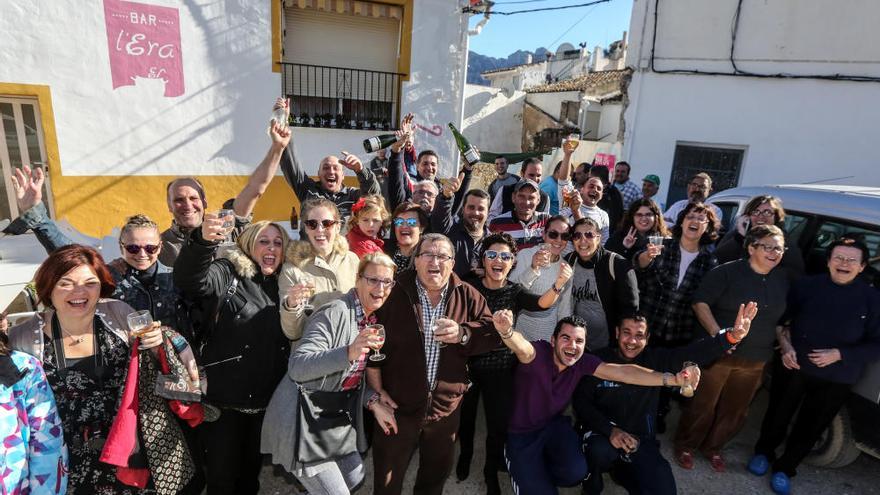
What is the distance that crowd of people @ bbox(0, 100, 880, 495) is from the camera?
222 centimetres

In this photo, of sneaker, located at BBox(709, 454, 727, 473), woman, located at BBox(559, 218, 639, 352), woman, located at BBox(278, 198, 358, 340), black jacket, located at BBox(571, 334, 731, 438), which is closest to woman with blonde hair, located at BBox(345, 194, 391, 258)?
woman, located at BBox(278, 198, 358, 340)

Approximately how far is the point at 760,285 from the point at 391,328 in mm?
2584

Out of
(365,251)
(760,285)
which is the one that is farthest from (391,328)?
(760,285)

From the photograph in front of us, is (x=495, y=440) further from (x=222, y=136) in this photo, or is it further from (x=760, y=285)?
(x=222, y=136)

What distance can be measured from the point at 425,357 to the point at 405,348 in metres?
0.13

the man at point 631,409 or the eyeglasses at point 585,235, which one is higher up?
the eyeglasses at point 585,235

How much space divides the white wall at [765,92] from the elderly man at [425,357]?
887 centimetres

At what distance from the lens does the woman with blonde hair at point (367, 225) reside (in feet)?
11.3

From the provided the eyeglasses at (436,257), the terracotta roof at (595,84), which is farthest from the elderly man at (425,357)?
the terracotta roof at (595,84)

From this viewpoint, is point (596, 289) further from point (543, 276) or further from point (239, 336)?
point (239, 336)

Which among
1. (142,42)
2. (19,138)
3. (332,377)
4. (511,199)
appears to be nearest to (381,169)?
(511,199)

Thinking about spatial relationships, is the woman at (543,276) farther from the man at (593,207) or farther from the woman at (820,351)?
the woman at (820,351)

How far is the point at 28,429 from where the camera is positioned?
1971mm

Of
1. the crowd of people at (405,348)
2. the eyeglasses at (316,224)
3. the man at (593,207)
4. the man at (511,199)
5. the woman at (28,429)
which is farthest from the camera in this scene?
the man at (511,199)
